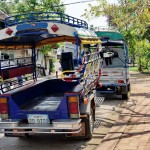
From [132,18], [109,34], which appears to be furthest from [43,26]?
[109,34]

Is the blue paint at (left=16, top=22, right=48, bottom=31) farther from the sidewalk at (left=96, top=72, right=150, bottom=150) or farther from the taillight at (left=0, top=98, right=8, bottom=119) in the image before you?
the sidewalk at (left=96, top=72, right=150, bottom=150)

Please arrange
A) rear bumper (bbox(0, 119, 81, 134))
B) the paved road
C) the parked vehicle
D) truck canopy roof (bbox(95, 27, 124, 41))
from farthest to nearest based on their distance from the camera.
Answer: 1. truck canopy roof (bbox(95, 27, 124, 41))
2. the parked vehicle
3. the paved road
4. rear bumper (bbox(0, 119, 81, 134))

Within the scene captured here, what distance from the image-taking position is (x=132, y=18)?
40.7 feet

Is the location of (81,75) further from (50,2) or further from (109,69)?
(50,2)

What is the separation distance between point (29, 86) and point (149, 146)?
3484 mm

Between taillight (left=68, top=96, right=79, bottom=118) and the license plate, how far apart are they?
55 cm

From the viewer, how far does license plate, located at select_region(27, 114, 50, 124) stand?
21.1 feet

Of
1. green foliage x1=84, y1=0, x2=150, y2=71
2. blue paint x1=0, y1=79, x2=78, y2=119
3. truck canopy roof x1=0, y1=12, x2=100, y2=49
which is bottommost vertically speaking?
blue paint x1=0, y1=79, x2=78, y2=119

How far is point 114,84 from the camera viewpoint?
43.0 ft

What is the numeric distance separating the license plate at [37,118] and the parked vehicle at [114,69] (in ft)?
21.1

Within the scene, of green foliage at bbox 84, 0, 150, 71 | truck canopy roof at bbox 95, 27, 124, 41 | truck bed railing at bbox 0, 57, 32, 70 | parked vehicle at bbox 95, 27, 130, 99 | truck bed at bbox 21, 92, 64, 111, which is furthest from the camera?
truck canopy roof at bbox 95, 27, 124, 41

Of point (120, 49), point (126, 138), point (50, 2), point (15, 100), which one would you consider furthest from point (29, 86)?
point (50, 2)

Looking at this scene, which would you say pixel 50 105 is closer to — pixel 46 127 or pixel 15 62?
pixel 46 127

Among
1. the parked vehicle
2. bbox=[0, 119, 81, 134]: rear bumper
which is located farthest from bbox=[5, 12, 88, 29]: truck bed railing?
the parked vehicle
